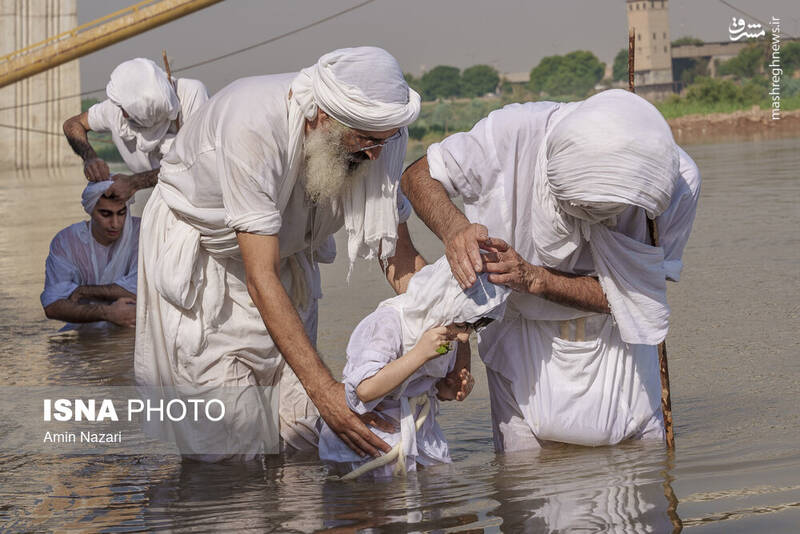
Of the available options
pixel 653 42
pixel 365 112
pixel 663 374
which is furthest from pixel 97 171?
pixel 653 42

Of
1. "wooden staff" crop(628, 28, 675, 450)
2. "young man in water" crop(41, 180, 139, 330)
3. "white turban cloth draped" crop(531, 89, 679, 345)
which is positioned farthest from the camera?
"young man in water" crop(41, 180, 139, 330)

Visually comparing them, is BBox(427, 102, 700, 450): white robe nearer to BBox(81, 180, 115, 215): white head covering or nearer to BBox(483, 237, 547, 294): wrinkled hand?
BBox(483, 237, 547, 294): wrinkled hand

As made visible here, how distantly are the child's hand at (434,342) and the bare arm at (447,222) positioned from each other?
0.56 ft

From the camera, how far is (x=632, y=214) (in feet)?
12.9

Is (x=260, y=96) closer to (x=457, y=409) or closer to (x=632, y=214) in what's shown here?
(x=632, y=214)

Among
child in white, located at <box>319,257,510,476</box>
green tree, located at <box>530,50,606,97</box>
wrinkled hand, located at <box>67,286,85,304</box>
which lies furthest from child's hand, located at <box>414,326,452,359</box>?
green tree, located at <box>530,50,606,97</box>

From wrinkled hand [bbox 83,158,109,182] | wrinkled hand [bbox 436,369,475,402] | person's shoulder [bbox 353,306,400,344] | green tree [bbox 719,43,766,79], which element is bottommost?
wrinkled hand [bbox 436,369,475,402]

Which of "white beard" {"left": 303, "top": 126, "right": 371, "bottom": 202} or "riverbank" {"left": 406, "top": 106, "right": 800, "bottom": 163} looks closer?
"white beard" {"left": 303, "top": 126, "right": 371, "bottom": 202}

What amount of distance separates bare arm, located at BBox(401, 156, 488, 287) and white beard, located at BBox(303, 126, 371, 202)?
Answer: 0.24 meters

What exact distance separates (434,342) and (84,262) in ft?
15.7

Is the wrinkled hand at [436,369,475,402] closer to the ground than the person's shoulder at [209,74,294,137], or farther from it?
closer to the ground

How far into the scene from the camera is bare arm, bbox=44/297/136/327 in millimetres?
7805

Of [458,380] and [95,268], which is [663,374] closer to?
[458,380]

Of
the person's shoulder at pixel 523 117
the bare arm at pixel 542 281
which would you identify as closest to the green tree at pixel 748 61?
the person's shoulder at pixel 523 117
